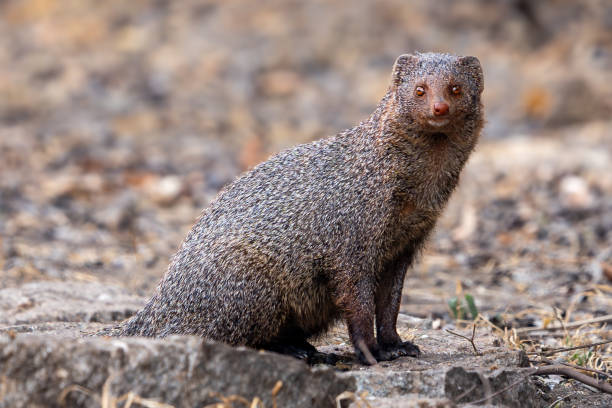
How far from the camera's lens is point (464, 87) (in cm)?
369

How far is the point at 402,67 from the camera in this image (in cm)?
384

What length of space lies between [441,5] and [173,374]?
33.6 ft

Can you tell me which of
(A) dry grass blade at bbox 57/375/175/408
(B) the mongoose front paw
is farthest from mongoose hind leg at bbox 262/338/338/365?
(A) dry grass blade at bbox 57/375/175/408

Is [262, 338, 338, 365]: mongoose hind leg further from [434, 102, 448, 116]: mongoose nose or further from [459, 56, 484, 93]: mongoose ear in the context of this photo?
[459, 56, 484, 93]: mongoose ear

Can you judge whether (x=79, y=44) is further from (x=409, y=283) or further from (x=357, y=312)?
(x=357, y=312)

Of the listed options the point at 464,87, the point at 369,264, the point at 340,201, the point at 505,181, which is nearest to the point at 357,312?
the point at 369,264

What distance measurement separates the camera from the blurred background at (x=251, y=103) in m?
8.16

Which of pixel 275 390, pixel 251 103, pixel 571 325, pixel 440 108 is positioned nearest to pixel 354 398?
pixel 275 390

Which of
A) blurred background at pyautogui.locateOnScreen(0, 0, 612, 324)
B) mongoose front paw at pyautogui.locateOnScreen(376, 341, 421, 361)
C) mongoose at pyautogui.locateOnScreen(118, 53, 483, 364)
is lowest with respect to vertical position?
mongoose front paw at pyautogui.locateOnScreen(376, 341, 421, 361)

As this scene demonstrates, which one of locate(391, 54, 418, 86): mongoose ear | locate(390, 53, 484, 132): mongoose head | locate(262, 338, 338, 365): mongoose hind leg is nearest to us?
locate(390, 53, 484, 132): mongoose head

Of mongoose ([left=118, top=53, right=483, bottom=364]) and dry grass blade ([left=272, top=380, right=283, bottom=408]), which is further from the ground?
mongoose ([left=118, top=53, right=483, bottom=364])

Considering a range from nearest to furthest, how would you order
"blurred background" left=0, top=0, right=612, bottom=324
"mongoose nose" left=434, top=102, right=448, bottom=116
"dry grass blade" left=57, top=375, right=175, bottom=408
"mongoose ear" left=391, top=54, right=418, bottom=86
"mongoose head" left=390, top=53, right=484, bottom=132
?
"dry grass blade" left=57, top=375, right=175, bottom=408, "mongoose nose" left=434, top=102, right=448, bottom=116, "mongoose head" left=390, top=53, right=484, bottom=132, "mongoose ear" left=391, top=54, right=418, bottom=86, "blurred background" left=0, top=0, right=612, bottom=324

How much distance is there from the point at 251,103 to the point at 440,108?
8.01 m

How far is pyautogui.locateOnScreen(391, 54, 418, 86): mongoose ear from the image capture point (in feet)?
12.5
